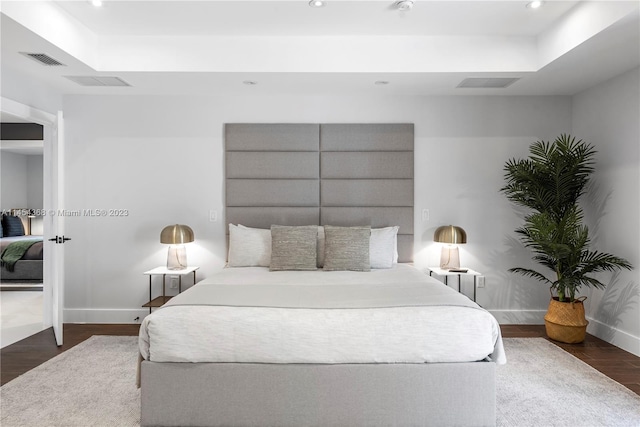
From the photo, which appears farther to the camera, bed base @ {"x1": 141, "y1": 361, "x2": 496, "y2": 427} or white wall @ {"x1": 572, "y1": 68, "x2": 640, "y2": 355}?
white wall @ {"x1": 572, "y1": 68, "x2": 640, "y2": 355}

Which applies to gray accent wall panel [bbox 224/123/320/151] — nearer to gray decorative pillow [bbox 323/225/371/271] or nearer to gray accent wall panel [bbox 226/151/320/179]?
gray accent wall panel [bbox 226/151/320/179]

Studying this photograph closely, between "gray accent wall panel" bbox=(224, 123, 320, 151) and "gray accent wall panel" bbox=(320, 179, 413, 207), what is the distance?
1.48ft

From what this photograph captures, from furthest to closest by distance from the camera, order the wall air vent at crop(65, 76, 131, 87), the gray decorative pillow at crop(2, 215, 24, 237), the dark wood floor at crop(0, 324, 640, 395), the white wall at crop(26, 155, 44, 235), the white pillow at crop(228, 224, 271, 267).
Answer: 1. the white wall at crop(26, 155, 44, 235)
2. the gray decorative pillow at crop(2, 215, 24, 237)
3. the white pillow at crop(228, 224, 271, 267)
4. the wall air vent at crop(65, 76, 131, 87)
5. the dark wood floor at crop(0, 324, 640, 395)

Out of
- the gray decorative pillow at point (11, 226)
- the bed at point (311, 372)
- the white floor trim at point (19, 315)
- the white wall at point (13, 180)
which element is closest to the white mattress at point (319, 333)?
the bed at point (311, 372)

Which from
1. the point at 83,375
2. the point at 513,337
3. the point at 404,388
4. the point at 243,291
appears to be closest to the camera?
the point at 404,388

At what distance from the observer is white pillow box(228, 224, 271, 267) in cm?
371

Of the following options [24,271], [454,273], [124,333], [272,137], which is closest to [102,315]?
[124,333]

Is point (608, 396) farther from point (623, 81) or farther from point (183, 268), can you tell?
point (183, 268)

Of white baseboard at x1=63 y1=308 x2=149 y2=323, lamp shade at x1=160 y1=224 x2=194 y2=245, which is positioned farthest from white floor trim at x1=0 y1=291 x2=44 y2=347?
lamp shade at x1=160 y1=224 x2=194 y2=245

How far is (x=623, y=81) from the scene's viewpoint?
3.49 metres

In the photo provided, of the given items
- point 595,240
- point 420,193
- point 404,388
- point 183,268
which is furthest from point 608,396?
point 183,268

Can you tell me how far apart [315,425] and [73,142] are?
375cm

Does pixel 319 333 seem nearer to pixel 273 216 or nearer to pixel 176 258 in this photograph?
pixel 273 216

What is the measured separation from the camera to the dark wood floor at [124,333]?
9.74ft
